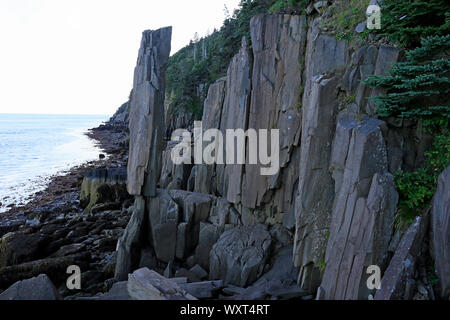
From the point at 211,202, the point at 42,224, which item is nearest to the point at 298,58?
the point at 211,202

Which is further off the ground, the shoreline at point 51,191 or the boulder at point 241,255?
the boulder at point 241,255

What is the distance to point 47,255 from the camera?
43.1ft

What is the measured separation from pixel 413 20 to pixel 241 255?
807 cm

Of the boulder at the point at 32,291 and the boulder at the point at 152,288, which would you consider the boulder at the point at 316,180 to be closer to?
the boulder at the point at 152,288

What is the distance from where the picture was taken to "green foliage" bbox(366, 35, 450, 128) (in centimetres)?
557

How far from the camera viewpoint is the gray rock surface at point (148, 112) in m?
11.3

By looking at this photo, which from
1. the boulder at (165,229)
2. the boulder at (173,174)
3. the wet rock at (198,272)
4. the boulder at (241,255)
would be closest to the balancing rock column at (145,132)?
the boulder at (165,229)

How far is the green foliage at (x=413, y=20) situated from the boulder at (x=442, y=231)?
3224 mm

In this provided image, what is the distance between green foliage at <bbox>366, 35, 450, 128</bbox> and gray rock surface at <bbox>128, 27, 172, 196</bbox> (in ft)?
26.2

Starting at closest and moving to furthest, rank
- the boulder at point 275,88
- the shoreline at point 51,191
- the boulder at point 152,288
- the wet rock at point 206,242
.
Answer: the boulder at point 152,288 < the boulder at point 275,88 < the wet rock at point 206,242 < the shoreline at point 51,191

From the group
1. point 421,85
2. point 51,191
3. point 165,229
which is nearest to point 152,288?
point 165,229

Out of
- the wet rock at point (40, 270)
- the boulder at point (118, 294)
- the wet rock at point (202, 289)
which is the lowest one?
the wet rock at point (40, 270)

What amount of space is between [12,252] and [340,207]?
14.1 meters

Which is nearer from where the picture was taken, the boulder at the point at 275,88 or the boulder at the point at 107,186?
the boulder at the point at 275,88
